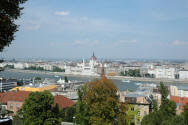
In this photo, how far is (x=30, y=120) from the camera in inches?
187

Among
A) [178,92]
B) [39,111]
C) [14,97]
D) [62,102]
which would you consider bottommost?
[178,92]

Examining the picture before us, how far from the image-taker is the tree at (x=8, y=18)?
1520 mm

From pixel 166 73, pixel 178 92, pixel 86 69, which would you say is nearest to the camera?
pixel 178 92

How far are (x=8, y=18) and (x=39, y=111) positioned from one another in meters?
3.62

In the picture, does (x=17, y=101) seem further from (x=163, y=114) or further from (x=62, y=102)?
(x=163, y=114)

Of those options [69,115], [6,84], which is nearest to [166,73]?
[6,84]

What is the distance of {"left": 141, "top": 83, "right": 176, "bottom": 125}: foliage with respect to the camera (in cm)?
493

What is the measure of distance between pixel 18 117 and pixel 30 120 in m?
0.75

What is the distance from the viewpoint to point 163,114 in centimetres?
548

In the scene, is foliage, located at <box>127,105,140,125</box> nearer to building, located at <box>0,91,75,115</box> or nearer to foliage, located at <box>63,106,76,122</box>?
foliage, located at <box>63,106,76,122</box>

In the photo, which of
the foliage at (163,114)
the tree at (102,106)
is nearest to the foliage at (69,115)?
the tree at (102,106)

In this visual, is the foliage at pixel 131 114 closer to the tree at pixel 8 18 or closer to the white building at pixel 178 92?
the tree at pixel 8 18

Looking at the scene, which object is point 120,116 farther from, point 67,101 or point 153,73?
point 153,73

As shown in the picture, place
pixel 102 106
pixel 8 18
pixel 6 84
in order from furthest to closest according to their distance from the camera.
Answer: pixel 6 84 < pixel 102 106 < pixel 8 18
